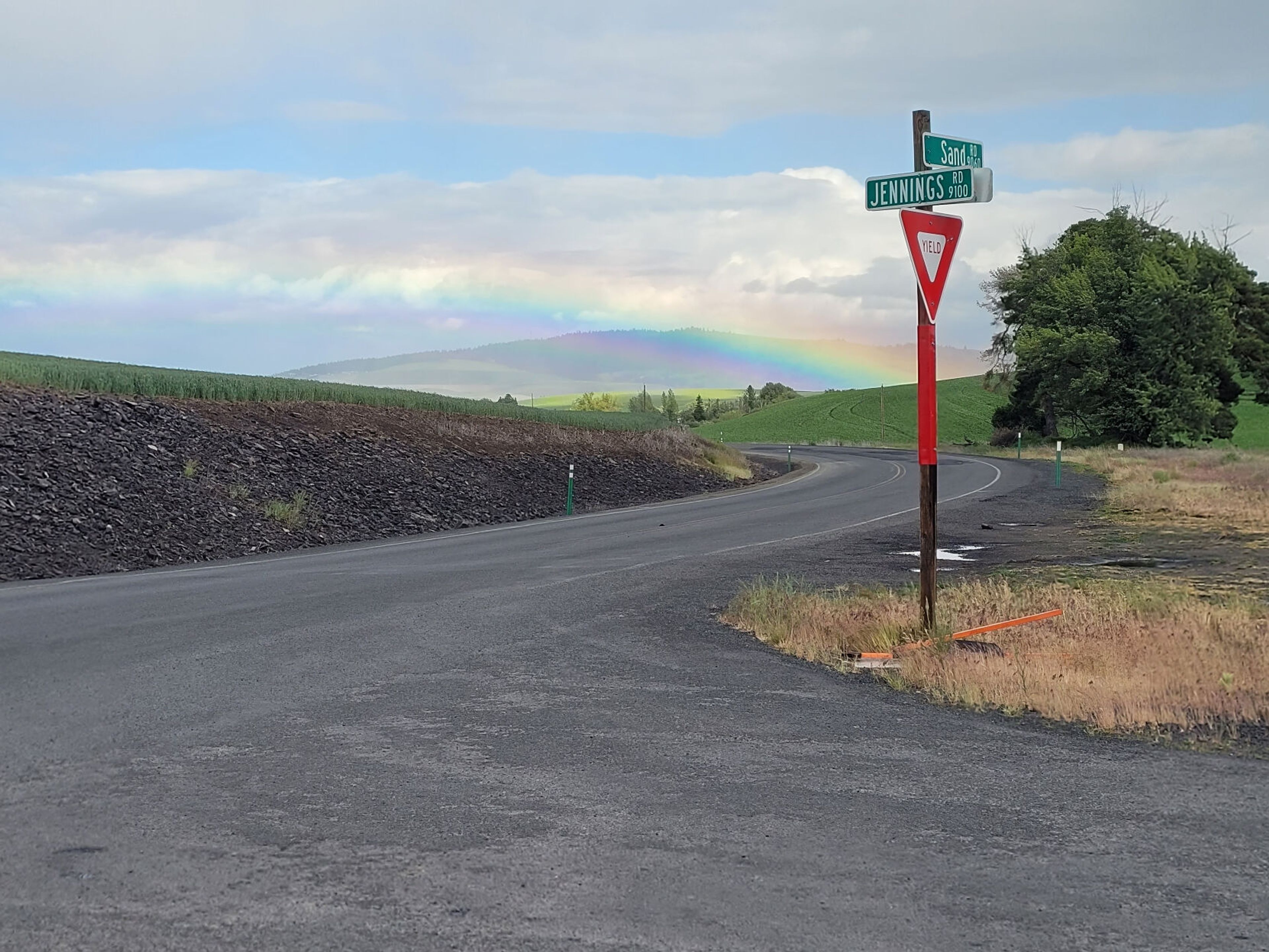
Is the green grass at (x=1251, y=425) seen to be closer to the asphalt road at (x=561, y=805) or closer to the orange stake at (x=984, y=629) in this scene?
the orange stake at (x=984, y=629)

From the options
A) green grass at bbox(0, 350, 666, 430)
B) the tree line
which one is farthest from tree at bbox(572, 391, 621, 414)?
green grass at bbox(0, 350, 666, 430)

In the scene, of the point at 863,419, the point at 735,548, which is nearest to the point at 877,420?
the point at 863,419

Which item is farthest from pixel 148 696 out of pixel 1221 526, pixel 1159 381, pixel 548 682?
pixel 1159 381

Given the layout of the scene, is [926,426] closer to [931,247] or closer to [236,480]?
[931,247]

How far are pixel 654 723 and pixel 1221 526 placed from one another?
17.4 metres

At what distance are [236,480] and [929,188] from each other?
16.5 m

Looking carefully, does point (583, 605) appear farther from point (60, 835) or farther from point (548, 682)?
point (60, 835)

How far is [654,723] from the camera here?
7.05 metres

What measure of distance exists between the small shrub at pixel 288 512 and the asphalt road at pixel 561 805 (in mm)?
10733

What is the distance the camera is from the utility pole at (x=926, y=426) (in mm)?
9516

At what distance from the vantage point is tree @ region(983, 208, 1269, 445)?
2549 inches

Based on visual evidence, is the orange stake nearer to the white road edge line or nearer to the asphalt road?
the asphalt road

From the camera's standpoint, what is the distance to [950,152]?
978 centimetres

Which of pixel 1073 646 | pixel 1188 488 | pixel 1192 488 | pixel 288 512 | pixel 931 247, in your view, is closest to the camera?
pixel 1073 646
